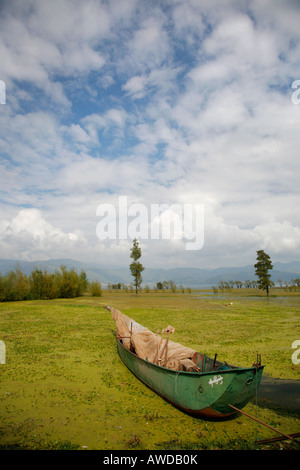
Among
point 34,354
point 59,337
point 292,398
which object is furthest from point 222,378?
point 59,337

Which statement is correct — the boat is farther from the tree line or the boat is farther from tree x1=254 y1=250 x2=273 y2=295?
tree x1=254 y1=250 x2=273 y2=295

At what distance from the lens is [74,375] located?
8320mm

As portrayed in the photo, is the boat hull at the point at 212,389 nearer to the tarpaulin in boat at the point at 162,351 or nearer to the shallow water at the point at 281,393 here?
the tarpaulin in boat at the point at 162,351

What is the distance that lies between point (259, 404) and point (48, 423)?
16.5 feet

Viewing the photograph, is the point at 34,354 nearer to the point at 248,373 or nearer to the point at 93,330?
the point at 93,330

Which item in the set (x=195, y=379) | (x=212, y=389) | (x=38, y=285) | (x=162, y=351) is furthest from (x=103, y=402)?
(x=38, y=285)

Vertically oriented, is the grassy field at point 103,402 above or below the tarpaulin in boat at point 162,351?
below

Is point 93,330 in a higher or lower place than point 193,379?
lower

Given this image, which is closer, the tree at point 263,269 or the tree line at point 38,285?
the tree line at point 38,285

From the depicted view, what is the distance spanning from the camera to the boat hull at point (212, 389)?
5.10 meters

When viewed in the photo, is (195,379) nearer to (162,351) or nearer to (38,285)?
(162,351)

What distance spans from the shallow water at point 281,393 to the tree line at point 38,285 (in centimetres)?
3115

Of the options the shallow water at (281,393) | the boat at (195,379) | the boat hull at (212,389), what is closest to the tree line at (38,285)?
the boat at (195,379)

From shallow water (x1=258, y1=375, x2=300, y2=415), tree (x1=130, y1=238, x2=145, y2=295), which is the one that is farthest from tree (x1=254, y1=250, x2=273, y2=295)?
shallow water (x1=258, y1=375, x2=300, y2=415)
